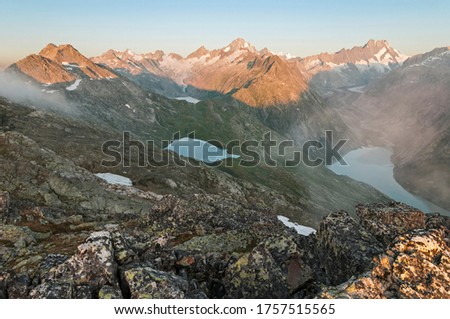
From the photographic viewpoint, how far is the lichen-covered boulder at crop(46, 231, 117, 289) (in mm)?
18031

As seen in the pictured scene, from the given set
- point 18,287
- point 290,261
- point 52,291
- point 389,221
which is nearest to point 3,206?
point 18,287

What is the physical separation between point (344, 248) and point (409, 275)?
551cm

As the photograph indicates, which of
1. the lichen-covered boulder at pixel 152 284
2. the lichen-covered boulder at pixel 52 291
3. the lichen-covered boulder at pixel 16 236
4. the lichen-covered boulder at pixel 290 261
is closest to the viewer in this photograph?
the lichen-covered boulder at pixel 52 291

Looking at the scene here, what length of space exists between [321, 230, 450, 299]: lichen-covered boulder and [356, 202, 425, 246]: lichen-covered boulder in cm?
655

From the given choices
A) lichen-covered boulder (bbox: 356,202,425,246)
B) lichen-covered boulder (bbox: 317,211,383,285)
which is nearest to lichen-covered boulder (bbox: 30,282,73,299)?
lichen-covered boulder (bbox: 317,211,383,285)

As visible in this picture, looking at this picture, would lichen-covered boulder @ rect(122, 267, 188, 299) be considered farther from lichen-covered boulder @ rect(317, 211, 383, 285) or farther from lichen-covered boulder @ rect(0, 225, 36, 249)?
lichen-covered boulder @ rect(0, 225, 36, 249)

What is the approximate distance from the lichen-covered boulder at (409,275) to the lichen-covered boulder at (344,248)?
8.49 feet

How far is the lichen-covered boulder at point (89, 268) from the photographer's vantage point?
710 inches

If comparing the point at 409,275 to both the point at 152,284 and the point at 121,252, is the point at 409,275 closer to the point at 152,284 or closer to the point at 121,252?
the point at 152,284

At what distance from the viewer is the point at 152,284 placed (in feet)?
57.6

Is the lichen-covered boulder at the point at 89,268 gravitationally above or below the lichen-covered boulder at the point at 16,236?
above

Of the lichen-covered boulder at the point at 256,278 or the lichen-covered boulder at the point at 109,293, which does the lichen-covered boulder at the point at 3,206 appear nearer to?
the lichen-covered boulder at the point at 109,293

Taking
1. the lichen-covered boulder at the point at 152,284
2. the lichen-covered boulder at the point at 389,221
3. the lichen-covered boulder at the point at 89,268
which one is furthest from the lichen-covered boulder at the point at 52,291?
the lichen-covered boulder at the point at 389,221

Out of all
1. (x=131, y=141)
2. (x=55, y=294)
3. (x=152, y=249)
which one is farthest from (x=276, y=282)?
(x=131, y=141)
